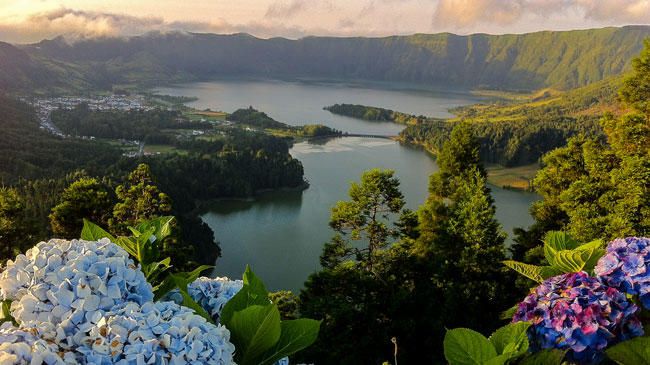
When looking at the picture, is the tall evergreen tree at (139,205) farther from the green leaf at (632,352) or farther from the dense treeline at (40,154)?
the dense treeline at (40,154)

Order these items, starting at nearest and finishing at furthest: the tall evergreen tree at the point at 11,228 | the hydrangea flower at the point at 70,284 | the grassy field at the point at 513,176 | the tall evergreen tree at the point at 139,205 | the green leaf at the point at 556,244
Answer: the hydrangea flower at the point at 70,284 < the green leaf at the point at 556,244 < the tall evergreen tree at the point at 11,228 < the tall evergreen tree at the point at 139,205 < the grassy field at the point at 513,176

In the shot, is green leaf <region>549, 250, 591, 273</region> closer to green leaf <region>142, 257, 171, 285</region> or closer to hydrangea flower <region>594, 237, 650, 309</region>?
hydrangea flower <region>594, 237, 650, 309</region>

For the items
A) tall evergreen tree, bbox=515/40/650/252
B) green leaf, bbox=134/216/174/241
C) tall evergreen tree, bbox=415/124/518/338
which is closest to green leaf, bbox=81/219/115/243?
green leaf, bbox=134/216/174/241

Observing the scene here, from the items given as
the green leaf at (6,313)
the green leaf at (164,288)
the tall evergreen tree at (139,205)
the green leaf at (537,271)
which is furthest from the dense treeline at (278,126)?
the green leaf at (6,313)

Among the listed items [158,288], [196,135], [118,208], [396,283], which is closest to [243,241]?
[118,208]

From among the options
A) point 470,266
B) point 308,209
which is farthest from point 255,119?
point 470,266

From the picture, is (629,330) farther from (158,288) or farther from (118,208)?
(118,208)
